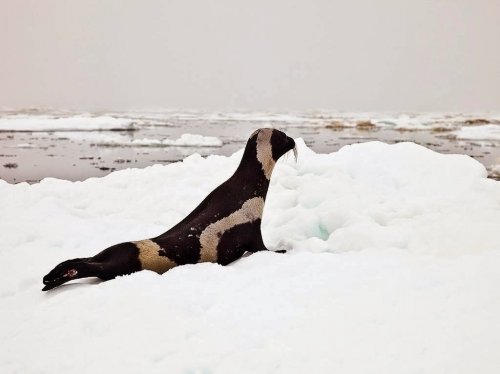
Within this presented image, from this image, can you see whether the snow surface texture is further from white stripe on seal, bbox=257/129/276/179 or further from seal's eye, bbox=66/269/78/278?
white stripe on seal, bbox=257/129/276/179

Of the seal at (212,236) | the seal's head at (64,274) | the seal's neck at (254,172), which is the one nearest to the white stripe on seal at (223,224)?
the seal at (212,236)

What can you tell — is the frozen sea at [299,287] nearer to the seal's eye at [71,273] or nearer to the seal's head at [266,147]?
the seal's eye at [71,273]

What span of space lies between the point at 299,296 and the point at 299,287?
13cm

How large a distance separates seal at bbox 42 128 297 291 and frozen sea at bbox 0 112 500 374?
0.49ft

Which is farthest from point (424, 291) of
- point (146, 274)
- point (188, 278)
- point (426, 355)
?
point (146, 274)

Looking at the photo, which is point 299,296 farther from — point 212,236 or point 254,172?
point 254,172

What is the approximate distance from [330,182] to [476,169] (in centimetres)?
176

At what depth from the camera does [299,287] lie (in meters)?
2.94

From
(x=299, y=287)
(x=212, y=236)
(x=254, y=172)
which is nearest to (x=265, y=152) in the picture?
(x=254, y=172)

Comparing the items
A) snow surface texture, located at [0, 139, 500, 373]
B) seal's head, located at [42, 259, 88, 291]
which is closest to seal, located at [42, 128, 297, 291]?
seal's head, located at [42, 259, 88, 291]

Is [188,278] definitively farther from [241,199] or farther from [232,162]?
[232,162]

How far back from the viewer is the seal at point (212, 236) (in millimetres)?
3352

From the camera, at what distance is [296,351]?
7.28 feet

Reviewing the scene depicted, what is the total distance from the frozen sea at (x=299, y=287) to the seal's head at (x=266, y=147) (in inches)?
26.2
